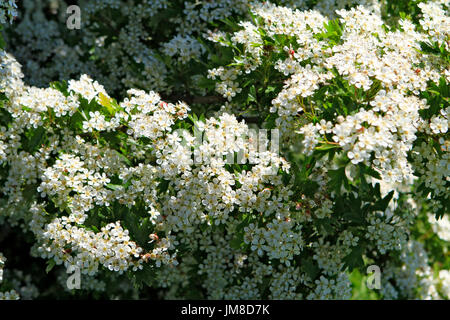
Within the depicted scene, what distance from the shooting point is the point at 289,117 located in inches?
161

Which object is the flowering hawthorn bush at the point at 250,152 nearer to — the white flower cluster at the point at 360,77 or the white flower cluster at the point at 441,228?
the white flower cluster at the point at 360,77

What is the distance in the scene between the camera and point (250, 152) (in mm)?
4207

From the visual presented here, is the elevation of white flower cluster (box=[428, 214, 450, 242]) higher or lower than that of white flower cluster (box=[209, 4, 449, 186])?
lower

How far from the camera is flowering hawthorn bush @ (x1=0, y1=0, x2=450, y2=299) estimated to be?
3930 millimetres

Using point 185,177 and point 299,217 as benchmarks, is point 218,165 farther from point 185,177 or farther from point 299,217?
point 299,217

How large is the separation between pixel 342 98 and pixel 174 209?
5.14 ft

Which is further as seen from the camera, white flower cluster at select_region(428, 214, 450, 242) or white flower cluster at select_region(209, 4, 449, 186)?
white flower cluster at select_region(428, 214, 450, 242)

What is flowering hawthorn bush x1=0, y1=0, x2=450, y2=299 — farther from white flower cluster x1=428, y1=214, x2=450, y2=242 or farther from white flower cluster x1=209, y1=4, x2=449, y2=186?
white flower cluster x1=428, y1=214, x2=450, y2=242

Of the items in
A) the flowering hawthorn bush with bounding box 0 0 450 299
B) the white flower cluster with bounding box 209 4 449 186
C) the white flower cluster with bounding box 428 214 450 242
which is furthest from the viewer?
the white flower cluster with bounding box 428 214 450 242

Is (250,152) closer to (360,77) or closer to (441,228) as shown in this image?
(360,77)

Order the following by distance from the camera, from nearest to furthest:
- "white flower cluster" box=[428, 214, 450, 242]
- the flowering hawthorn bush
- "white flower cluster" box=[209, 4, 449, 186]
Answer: "white flower cluster" box=[209, 4, 449, 186]
the flowering hawthorn bush
"white flower cluster" box=[428, 214, 450, 242]

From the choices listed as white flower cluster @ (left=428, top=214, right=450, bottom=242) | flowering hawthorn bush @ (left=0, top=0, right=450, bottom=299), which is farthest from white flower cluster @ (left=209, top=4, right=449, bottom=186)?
white flower cluster @ (left=428, top=214, right=450, bottom=242)

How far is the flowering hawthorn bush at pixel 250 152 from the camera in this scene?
3930 millimetres
